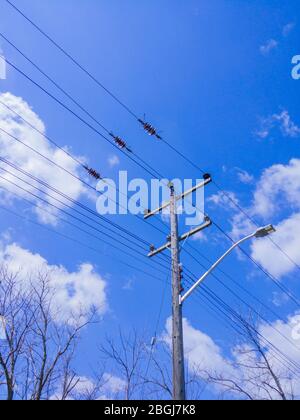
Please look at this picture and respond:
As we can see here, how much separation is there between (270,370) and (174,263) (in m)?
10.6

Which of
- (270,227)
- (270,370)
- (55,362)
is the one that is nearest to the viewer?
(270,227)
